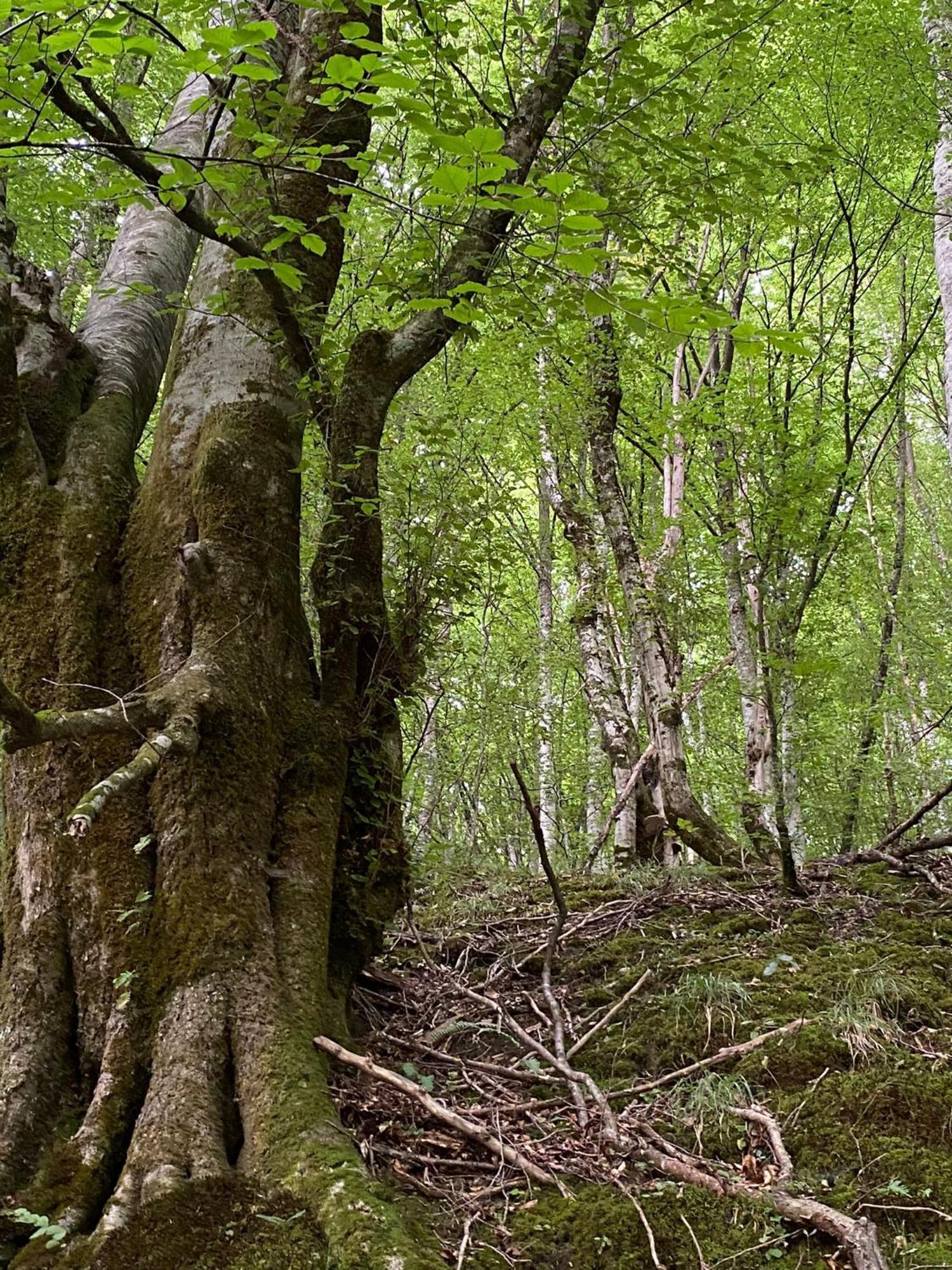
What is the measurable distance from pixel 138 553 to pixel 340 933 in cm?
193

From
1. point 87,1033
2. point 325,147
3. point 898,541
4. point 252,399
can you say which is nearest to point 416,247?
point 325,147

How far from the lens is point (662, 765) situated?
677 cm

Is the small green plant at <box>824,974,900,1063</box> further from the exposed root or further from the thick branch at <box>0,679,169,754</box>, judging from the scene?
the thick branch at <box>0,679,169,754</box>

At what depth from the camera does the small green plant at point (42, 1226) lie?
2084 millimetres

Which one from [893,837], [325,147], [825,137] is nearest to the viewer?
[325,147]

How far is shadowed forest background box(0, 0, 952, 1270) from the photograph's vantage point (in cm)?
225

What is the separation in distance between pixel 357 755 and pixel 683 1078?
1949 mm

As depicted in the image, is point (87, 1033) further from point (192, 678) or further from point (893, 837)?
point (893, 837)

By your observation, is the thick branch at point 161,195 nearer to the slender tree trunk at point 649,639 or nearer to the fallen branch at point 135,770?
the fallen branch at point 135,770

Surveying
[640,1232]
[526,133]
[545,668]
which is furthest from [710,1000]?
[545,668]

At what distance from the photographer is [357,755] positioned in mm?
3846

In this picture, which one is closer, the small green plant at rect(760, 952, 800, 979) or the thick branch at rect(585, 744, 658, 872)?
the small green plant at rect(760, 952, 800, 979)

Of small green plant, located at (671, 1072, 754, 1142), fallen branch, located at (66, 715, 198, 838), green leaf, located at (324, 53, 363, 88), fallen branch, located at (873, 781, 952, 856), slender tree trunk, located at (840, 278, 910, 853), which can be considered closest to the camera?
fallen branch, located at (66, 715, 198, 838)

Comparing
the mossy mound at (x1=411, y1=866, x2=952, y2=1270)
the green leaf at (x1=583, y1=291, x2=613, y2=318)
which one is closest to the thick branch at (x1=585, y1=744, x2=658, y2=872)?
the mossy mound at (x1=411, y1=866, x2=952, y2=1270)
